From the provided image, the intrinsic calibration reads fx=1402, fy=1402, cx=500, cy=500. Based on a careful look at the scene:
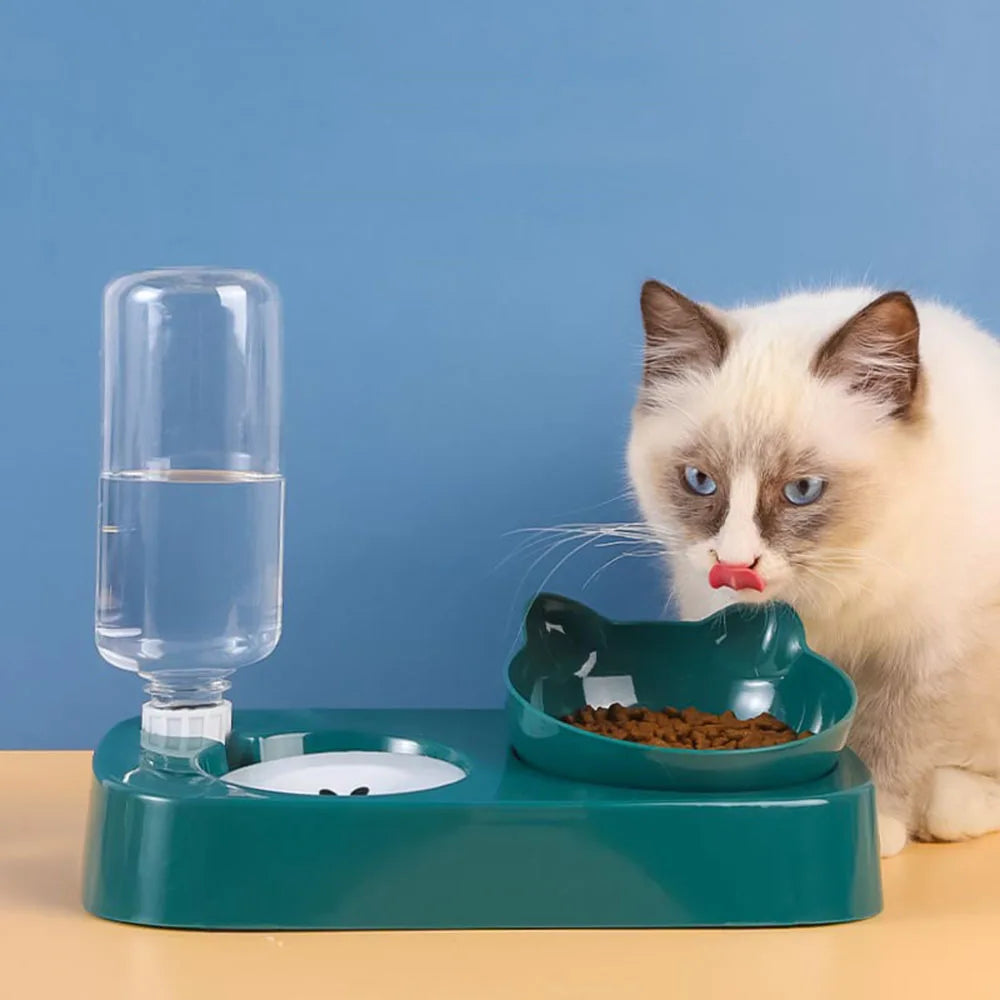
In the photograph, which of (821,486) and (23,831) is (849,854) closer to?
(821,486)

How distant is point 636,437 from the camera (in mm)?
1589

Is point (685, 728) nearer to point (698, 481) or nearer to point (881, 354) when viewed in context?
point (698, 481)

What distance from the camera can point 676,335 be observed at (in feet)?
4.98

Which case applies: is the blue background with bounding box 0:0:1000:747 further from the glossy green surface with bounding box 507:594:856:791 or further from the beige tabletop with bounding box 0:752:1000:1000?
the beige tabletop with bounding box 0:752:1000:1000

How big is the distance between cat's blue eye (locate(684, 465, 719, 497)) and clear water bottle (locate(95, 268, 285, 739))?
0.43 m

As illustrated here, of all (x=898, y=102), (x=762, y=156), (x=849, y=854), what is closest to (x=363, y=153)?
(x=762, y=156)

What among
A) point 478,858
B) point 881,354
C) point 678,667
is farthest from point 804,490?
Result: point 478,858

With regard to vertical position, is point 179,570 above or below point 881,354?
below

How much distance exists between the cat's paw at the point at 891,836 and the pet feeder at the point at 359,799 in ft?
0.54

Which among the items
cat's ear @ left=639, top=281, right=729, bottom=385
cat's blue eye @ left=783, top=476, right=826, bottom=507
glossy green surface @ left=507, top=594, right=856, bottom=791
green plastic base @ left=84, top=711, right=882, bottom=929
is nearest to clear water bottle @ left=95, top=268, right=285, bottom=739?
green plastic base @ left=84, top=711, right=882, bottom=929

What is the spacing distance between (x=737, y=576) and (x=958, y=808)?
A: 1.36 feet

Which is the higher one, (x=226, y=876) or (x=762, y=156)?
(x=762, y=156)

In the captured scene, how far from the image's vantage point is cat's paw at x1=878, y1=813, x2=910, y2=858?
4.82 feet

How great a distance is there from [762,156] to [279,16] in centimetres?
68
